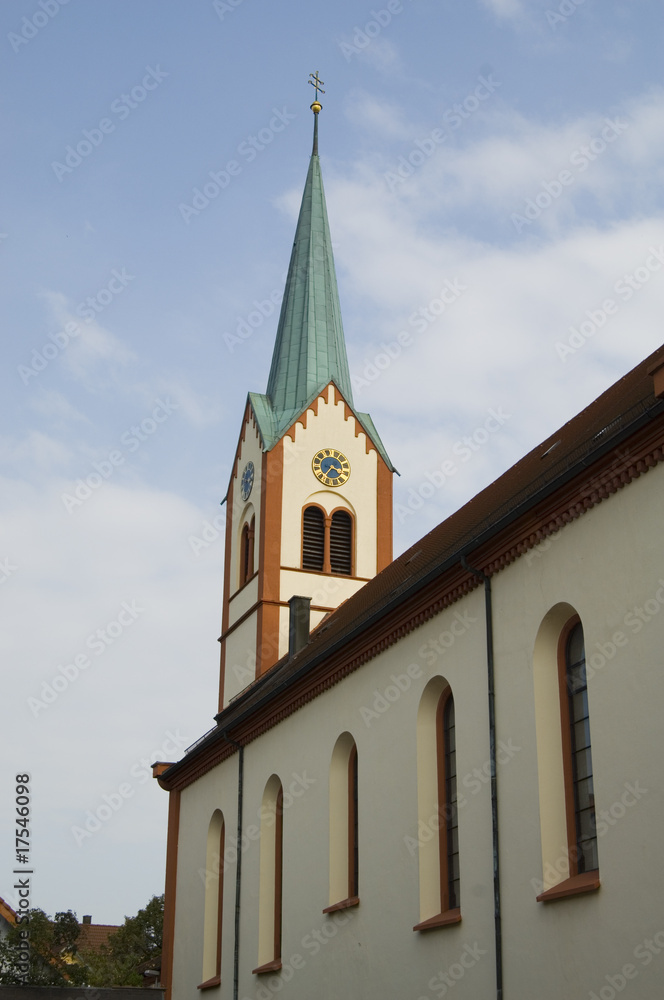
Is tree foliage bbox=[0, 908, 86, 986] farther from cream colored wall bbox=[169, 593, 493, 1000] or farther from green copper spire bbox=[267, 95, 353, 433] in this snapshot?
green copper spire bbox=[267, 95, 353, 433]

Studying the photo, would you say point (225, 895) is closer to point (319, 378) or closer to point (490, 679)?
point (490, 679)

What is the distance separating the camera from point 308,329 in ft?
131

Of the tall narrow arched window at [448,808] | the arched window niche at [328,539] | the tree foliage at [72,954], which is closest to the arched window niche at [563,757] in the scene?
the tall narrow arched window at [448,808]

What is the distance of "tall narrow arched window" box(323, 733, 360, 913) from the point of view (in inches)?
835

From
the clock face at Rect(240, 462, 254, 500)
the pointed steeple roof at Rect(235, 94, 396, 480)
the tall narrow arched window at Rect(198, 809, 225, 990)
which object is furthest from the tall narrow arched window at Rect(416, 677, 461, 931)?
the clock face at Rect(240, 462, 254, 500)

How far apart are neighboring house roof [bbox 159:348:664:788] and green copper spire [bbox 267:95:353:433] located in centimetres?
910

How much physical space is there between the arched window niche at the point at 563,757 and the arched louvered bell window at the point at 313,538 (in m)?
20.0

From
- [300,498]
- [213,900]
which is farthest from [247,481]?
[213,900]

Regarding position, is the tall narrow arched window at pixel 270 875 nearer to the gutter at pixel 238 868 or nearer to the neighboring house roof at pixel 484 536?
the gutter at pixel 238 868

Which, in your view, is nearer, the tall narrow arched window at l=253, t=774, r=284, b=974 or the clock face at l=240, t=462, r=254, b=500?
the tall narrow arched window at l=253, t=774, r=284, b=974

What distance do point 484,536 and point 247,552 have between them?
2074cm

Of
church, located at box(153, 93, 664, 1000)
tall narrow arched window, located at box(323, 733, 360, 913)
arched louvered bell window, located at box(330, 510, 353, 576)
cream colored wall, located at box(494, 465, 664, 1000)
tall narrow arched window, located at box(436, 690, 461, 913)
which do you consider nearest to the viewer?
cream colored wall, located at box(494, 465, 664, 1000)

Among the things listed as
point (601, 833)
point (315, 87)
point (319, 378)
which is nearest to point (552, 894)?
point (601, 833)

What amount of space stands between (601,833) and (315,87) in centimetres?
3748
